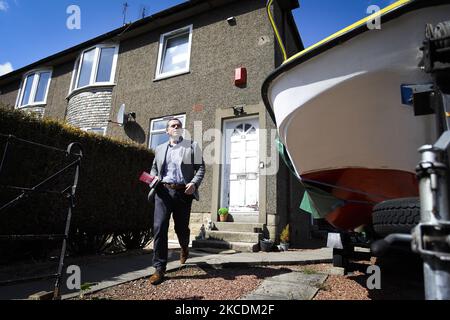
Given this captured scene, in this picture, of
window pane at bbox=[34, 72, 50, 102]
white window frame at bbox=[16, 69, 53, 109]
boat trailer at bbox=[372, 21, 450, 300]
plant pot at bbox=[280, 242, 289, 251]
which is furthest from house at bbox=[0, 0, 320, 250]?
boat trailer at bbox=[372, 21, 450, 300]

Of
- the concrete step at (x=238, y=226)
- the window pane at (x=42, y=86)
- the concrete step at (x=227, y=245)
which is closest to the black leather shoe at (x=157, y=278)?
the concrete step at (x=227, y=245)

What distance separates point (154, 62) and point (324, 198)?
780cm

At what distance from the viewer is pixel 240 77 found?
7.42 metres

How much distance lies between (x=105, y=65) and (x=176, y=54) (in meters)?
3.29

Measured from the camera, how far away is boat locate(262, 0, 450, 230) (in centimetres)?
201

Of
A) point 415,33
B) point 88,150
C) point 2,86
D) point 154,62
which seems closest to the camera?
point 415,33

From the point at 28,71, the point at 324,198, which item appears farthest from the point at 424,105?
the point at 28,71

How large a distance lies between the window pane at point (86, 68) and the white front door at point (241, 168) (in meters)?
6.73

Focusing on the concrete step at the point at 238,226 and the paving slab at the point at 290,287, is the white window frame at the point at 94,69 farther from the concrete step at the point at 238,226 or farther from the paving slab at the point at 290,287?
the paving slab at the point at 290,287

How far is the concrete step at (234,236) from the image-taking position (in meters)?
5.86

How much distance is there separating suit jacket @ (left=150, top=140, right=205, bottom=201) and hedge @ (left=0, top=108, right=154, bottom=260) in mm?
1443

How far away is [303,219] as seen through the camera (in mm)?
8461

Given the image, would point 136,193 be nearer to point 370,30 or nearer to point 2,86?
point 370,30

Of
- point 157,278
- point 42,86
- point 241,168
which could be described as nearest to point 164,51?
point 241,168
